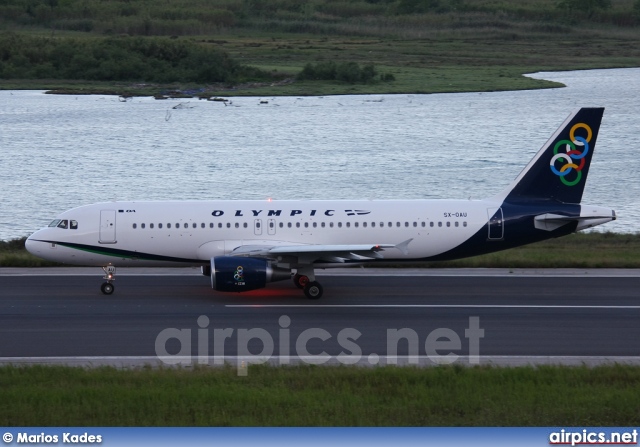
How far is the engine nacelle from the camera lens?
32594 millimetres

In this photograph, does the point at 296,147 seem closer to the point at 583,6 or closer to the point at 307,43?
the point at 307,43

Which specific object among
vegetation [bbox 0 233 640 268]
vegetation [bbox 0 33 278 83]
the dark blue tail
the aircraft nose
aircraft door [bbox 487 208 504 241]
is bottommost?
vegetation [bbox 0 233 640 268]

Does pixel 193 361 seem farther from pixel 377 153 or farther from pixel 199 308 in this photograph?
pixel 377 153

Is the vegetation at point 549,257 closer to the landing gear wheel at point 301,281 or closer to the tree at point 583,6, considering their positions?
the landing gear wheel at point 301,281

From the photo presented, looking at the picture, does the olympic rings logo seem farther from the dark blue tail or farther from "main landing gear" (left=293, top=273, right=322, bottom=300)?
"main landing gear" (left=293, top=273, right=322, bottom=300)

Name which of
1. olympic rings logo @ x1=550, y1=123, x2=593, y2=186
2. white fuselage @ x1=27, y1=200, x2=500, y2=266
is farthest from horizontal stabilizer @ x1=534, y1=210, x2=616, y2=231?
olympic rings logo @ x1=550, y1=123, x2=593, y2=186

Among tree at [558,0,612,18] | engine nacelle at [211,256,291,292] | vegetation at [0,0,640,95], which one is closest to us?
engine nacelle at [211,256,291,292]

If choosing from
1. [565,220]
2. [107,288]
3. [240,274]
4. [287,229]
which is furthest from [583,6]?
[240,274]

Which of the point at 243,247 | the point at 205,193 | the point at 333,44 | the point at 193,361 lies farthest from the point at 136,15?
the point at 193,361

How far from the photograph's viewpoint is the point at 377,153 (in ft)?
313

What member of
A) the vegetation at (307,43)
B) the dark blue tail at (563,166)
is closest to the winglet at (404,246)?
the dark blue tail at (563,166)

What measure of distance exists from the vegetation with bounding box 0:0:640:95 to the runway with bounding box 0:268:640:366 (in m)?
83.4

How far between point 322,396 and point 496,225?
52.9ft

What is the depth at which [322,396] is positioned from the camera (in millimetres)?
20984
